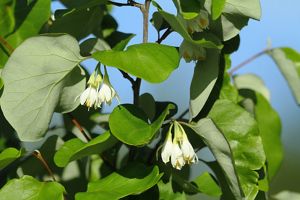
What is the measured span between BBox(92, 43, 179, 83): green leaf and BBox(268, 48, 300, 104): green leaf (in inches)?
11.7

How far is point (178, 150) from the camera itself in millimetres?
996

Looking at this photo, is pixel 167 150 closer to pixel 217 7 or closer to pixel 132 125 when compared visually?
pixel 132 125

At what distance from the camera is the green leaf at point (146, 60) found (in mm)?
906

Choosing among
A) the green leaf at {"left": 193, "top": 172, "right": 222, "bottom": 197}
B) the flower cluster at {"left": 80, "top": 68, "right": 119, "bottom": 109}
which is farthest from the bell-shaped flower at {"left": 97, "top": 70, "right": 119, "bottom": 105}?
the green leaf at {"left": 193, "top": 172, "right": 222, "bottom": 197}

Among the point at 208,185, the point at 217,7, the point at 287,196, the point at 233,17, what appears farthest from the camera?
the point at 287,196

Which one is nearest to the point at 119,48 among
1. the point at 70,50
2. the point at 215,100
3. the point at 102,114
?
the point at 70,50

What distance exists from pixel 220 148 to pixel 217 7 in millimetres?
198

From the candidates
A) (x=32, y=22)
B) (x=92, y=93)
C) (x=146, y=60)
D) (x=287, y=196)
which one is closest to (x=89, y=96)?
(x=92, y=93)

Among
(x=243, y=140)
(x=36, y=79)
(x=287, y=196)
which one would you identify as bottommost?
(x=287, y=196)

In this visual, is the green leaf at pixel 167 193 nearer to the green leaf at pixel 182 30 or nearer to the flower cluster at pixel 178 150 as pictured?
the flower cluster at pixel 178 150

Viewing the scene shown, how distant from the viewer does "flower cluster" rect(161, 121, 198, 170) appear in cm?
99

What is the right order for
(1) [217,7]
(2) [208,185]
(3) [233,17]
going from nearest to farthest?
(1) [217,7] → (3) [233,17] → (2) [208,185]

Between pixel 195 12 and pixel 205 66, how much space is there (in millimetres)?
107

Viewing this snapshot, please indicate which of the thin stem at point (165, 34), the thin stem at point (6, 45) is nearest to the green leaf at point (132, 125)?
the thin stem at point (165, 34)
